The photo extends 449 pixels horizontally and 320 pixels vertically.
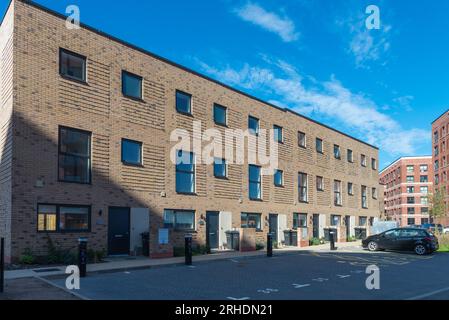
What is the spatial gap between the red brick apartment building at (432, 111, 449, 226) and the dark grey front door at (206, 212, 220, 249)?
213 feet

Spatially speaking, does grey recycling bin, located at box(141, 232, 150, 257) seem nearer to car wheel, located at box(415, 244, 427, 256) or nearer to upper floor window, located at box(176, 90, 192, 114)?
upper floor window, located at box(176, 90, 192, 114)

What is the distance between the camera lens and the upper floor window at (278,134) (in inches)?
1116

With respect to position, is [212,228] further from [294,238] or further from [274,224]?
[294,238]

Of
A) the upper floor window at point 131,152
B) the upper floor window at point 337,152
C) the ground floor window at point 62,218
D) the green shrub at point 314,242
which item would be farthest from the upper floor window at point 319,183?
the ground floor window at point 62,218

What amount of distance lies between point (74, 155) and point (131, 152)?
285 centimetres

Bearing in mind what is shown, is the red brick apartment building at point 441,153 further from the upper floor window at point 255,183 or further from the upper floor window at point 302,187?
the upper floor window at point 255,183

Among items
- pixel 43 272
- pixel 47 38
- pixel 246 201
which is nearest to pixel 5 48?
pixel 47 38

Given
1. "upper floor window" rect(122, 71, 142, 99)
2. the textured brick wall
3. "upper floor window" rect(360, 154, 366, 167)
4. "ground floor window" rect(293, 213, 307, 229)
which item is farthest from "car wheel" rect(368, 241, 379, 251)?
the textured brick wall

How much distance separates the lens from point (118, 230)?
722 inches

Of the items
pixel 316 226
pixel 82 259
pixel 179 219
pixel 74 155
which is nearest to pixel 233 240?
pixel 179 219

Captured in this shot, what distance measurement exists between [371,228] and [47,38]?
1110 inches

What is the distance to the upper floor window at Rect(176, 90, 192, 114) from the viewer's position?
2198 cm
